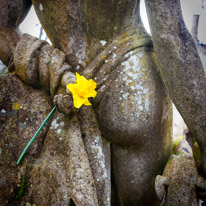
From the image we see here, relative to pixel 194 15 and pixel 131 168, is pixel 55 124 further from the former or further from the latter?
pixel 194 15

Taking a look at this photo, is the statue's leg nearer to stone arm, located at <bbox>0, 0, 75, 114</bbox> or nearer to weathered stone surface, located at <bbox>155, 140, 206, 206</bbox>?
A: weathered stone surface, located at <bbox>155, 140, 206, 206</bbox>

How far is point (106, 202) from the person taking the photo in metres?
1.21

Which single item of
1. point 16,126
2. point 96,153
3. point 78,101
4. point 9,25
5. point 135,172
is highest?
point 9,25

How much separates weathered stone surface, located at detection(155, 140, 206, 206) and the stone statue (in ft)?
0.47

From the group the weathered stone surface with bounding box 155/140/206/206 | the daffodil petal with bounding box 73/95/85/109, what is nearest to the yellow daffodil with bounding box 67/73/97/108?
the daffodil petal with bounding box 73/95/85/109

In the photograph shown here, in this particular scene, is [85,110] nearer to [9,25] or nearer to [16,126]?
[16,126]

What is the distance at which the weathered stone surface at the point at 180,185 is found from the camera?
1.22 metres

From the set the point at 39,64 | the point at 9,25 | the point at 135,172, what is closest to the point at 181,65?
the point at 135,172

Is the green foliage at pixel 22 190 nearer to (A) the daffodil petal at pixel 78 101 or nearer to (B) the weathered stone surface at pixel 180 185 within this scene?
(A) the daffodil petal at pixel 78 101

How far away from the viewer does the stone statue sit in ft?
3.87

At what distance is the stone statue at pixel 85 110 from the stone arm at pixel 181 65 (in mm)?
66

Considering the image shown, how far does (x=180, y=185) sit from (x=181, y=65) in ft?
1.97

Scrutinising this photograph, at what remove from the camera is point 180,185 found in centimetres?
123

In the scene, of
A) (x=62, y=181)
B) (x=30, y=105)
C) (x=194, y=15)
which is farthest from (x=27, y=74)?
(x=194, y=15)
